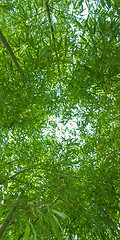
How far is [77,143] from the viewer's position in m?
2.79

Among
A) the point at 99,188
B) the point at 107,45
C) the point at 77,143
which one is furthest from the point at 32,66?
the point at 99,188

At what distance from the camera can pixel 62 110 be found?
295cm

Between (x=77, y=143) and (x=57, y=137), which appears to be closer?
(x=77, y=143)

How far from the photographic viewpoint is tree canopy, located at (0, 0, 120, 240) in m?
1.92

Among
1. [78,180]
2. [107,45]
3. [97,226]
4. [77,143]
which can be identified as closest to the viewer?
[107,45]

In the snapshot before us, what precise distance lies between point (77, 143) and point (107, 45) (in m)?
1.57

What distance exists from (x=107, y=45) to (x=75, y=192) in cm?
167

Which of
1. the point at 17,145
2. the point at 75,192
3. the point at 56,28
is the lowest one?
the point at 75,192

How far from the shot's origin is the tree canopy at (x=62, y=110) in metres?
1.92

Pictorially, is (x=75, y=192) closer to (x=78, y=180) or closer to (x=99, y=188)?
(x=78, y=180)

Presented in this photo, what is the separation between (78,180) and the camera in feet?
7.91

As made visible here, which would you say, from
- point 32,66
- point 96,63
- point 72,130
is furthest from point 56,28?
point 72,130

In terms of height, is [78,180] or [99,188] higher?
[78,180]

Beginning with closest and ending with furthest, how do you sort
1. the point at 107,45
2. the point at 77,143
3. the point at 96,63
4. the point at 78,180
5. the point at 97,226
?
the point at 107,45, the point at 96,63, the point at 97,226, the point at 78,180, the point at 77,143
